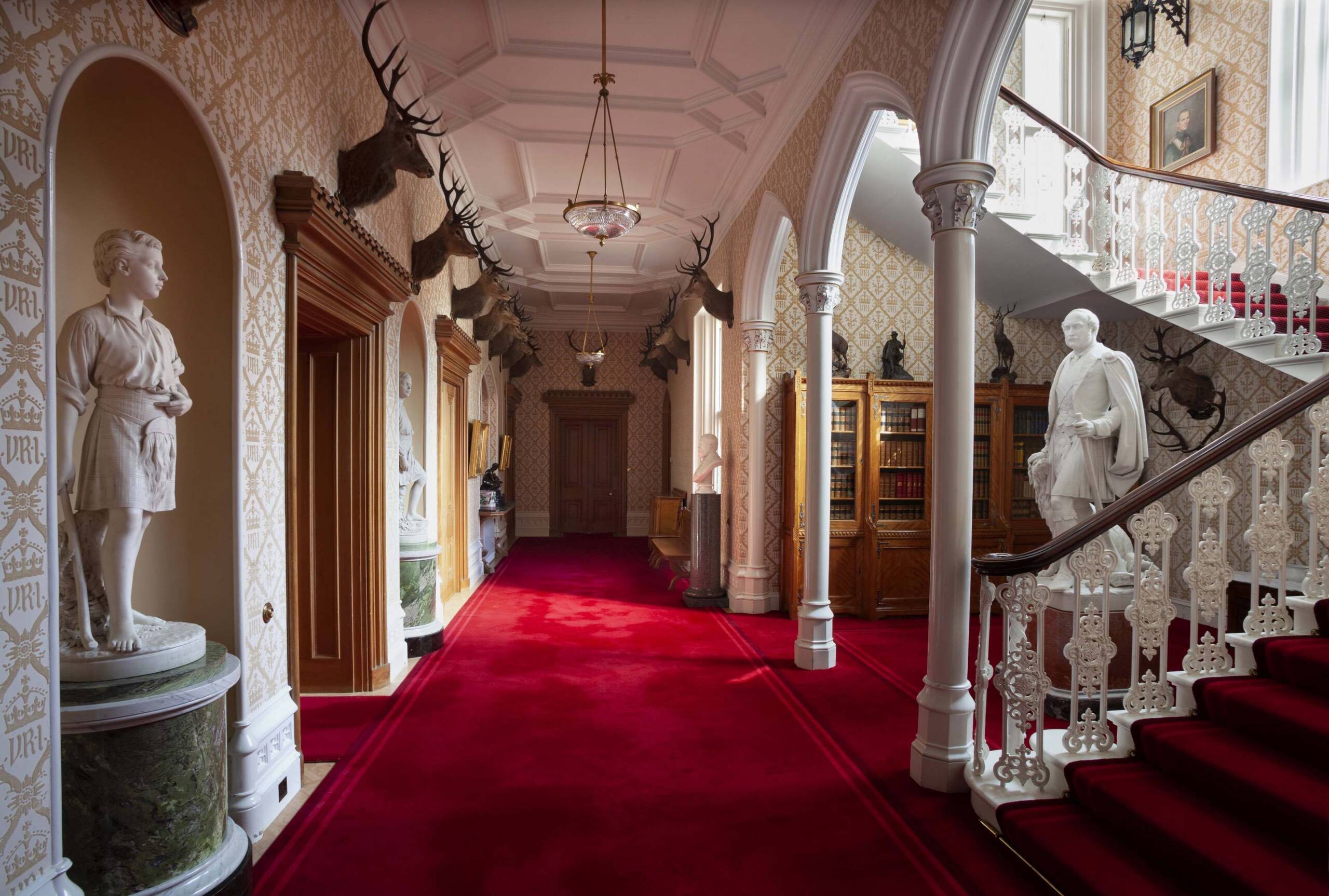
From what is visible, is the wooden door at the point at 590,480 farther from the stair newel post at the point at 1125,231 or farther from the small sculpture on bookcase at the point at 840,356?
the stair newel post at the point at 1125,231

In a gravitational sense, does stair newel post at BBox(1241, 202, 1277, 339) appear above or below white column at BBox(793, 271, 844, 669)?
above

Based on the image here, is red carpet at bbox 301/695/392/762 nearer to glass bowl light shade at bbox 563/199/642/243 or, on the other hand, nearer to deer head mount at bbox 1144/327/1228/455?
glass bowl light shade at bbox 563/199/642/243

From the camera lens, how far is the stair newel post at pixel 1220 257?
209 inches

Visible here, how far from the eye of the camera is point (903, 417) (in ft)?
23.9

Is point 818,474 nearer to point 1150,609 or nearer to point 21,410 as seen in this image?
point 1150,609

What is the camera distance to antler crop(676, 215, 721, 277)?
25.4 ft

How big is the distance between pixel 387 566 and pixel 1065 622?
14.0 feet

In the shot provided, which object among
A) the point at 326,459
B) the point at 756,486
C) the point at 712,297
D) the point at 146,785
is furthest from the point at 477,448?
the point at 146,785

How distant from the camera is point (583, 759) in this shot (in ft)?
12.4

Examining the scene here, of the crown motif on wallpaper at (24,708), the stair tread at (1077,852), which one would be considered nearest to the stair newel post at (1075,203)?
the stair tread at (1077,852)

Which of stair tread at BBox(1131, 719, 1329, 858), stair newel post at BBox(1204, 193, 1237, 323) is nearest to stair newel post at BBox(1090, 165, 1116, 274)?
stair newel post at BBox(1204, 193, 1237, 323)

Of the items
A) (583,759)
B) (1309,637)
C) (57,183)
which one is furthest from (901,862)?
(57,183)

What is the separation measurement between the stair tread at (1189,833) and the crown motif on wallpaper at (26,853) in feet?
10.7

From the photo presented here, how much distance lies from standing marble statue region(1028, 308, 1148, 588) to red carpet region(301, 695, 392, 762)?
4.10 metres
